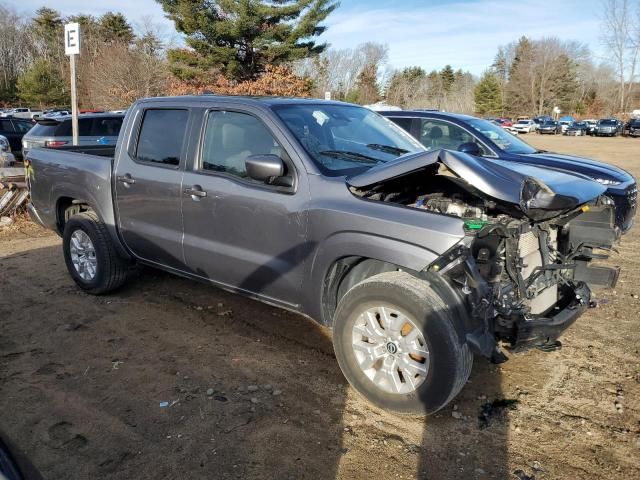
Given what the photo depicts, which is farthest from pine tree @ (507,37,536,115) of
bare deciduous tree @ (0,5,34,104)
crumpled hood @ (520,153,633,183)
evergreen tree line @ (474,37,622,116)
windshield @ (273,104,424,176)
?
windshield @ (273,104,424,176)

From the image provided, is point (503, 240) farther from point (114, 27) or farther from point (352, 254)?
point (114, 27)

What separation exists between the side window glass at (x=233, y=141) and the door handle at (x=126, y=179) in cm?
86

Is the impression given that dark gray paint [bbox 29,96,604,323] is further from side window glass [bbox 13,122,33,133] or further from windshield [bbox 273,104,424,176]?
side window glass [bbox 13,122,33,133]

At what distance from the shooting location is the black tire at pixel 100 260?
4980 millimetres

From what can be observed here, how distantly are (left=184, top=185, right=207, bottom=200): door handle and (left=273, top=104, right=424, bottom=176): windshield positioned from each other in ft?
2.74

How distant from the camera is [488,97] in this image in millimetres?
77000

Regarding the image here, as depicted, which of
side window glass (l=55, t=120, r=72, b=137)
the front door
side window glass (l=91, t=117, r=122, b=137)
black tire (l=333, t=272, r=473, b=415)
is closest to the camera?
black tire (l=333, t=272, r=473, b=415)

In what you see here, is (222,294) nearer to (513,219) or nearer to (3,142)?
(513,219)

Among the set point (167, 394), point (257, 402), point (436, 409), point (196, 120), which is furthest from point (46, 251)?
point (436, 409)

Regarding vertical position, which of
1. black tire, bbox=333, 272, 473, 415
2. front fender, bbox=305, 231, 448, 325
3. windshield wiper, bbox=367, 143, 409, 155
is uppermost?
windshield wiper, bbox=367, 143, 409, 155

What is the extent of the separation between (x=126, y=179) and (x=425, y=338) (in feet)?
10.0

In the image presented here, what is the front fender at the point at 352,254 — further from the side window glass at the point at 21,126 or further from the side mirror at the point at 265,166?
the side window glass at the point at 21,126

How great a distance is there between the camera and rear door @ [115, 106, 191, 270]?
4.32m

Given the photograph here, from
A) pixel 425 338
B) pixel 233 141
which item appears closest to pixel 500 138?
pixel 233 141
